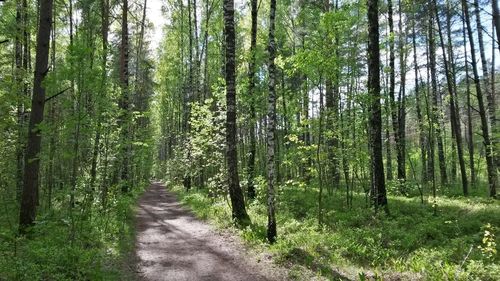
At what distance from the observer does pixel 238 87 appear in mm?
15812

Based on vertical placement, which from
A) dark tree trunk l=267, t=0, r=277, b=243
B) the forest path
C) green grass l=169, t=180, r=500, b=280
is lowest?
the forest path

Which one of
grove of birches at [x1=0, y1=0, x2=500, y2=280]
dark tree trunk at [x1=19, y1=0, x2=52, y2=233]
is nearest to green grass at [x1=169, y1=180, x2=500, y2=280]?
grove of birches at [x1=0, y1=0, x2=500, y2=280]

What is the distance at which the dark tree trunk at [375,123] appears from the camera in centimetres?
1246

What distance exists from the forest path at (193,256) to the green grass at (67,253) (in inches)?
19.5

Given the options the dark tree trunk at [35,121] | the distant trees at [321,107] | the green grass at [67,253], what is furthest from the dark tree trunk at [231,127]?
the dark tree trunk at [35,121]

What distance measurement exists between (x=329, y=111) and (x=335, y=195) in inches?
208

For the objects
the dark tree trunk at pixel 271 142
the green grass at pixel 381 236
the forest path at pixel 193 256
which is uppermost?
the dark tree trunk at pixel 271 142

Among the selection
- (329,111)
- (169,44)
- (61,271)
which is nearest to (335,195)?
(329,111)

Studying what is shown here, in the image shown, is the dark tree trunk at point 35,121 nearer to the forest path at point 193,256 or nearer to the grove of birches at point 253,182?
the grove of birches at point 253,182

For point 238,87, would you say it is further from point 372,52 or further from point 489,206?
point 489,206

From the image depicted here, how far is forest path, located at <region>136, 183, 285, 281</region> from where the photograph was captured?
7.72 meters

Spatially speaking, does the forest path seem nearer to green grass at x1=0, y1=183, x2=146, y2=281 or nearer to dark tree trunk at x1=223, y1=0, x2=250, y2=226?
green grass at x1=0, y1=183, x2=146, y2=281

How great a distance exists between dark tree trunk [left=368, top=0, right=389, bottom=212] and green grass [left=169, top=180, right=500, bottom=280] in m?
0.69

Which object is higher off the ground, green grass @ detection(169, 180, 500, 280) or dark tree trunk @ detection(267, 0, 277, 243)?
dark tree trunk @ detection(267, 0, 277, 243)
